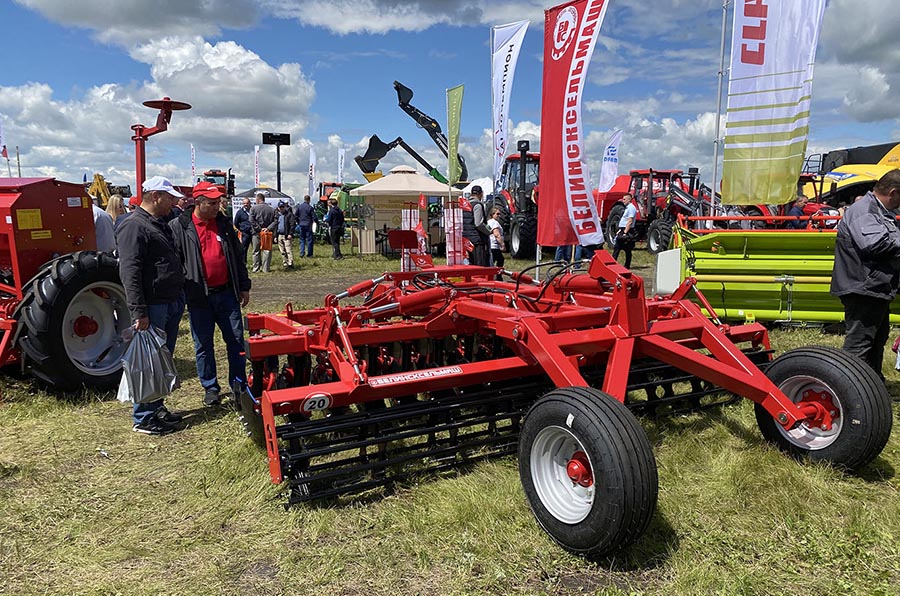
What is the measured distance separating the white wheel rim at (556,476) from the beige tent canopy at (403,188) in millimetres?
14270

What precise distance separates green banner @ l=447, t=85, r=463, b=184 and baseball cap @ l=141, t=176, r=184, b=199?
21.5 ft

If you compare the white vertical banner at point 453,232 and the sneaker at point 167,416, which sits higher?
the white vertical banner at point 453,232

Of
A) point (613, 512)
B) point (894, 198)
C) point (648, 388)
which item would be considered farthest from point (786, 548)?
point (894, 198)

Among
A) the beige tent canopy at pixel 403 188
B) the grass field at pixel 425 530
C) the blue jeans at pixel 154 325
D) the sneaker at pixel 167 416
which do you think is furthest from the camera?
the beige tent canopy at pixel 403 188

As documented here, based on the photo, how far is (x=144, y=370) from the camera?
13.0ft

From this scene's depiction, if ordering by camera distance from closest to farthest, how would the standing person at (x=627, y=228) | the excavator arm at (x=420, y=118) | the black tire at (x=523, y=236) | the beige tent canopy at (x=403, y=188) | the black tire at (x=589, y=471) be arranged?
1. the black tire at (x=589, y=471)
2. the standing person at (x=627, y=228)
3. the black tire at (x=523, y=236)
4. the beige tent canopy at (x=403, y=188)
5. the excavator arm at (x=420, y=118)

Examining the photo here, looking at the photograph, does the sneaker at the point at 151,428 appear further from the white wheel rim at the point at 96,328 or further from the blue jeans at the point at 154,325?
the white wheel rim at the point at 96,328

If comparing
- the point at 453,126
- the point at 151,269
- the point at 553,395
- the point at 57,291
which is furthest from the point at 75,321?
the point at 453,126

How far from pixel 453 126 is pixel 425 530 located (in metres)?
8.77

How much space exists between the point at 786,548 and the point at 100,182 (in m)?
13.5

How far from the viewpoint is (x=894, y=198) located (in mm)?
3805

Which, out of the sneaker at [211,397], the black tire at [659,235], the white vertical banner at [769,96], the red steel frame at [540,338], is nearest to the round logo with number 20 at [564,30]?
the white vertical banner at [769,96]

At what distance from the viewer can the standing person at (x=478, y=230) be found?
979 cm

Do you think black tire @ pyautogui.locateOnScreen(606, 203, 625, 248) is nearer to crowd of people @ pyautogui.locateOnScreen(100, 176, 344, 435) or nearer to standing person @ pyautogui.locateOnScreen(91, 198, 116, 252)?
standing person @ pyautogui.locateOnScreen(91, 198, 116, 252)
